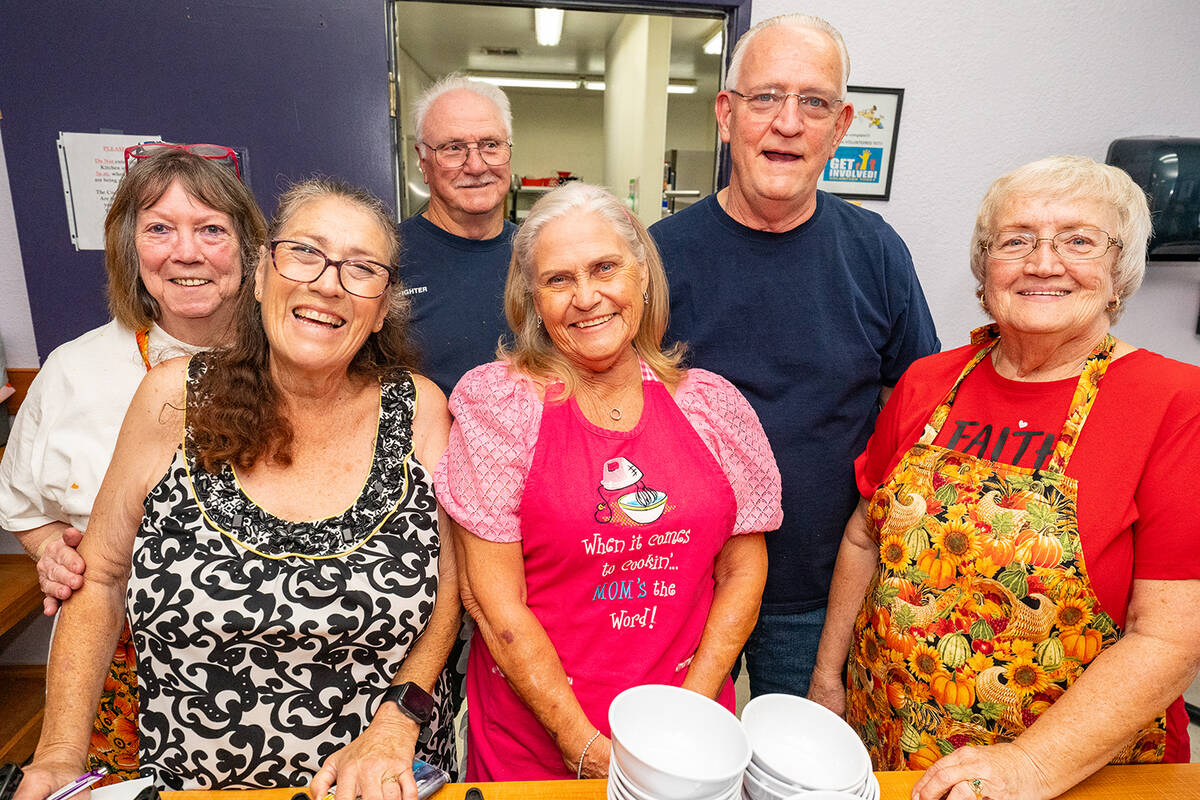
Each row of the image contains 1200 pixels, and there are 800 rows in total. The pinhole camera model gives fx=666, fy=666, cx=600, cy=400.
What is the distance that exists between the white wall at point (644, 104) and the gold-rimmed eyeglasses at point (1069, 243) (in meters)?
4.41

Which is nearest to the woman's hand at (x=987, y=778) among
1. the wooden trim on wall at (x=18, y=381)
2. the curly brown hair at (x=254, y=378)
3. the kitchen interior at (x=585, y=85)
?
the curly brown hair at (x=254, y=378)

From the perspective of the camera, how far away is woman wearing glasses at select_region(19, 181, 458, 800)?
1.25 m

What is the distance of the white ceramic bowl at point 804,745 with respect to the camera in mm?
1006

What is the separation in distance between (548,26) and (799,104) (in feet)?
22.7

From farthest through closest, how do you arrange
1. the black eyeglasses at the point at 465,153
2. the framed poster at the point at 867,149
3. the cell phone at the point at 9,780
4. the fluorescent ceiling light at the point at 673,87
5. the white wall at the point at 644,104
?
the fluorescent ceiling light at the point at 673,87
the white wall at the point at 644,104
the framed poster at the point at 867,149
the black eyeglasses at the point at 465,153
the cell phone at the point at 9,780

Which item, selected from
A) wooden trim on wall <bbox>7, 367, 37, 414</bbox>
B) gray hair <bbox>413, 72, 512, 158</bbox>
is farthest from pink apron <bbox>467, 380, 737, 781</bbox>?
wooden trim on wall <bbox>7, 367, 37, 414</bbox>

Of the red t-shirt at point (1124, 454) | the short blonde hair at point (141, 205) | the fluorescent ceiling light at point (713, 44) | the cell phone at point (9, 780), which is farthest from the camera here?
the fluorescent ceiling light at point (713, 44)

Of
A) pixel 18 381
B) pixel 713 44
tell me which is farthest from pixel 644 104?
pixel 18 381

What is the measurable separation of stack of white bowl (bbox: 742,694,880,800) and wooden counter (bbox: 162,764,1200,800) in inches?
7.9

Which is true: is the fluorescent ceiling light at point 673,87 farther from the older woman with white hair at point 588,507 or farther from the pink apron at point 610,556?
the pink apron at point 610,556

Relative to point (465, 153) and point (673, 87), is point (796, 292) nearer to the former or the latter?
point (465, 153)

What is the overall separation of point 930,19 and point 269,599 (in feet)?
10.2

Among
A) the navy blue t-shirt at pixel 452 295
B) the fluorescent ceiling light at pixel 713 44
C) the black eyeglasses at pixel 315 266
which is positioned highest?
the fluorescent ceiling light at pixel 713 44

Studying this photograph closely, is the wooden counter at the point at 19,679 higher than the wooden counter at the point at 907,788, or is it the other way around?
the wooden counter at the point at 907,788
